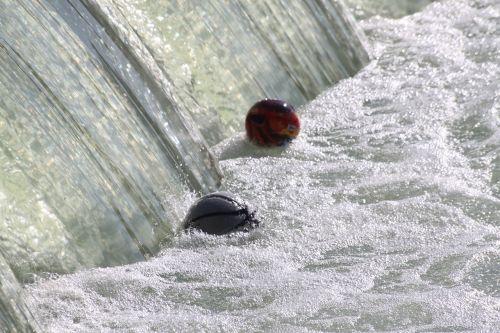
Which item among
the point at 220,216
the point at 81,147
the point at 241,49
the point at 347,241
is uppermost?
the point at 81,147

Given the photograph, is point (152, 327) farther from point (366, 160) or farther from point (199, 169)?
point (366, 160)

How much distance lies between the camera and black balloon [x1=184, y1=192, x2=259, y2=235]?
A: 16.2ft

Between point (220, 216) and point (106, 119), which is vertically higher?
point (106, 119)

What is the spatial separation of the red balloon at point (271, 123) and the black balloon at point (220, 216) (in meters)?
1.08

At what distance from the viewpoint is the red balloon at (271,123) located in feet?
19.8

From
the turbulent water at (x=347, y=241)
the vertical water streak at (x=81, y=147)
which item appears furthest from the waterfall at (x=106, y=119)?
the turbulent water at (x=347, y=241)

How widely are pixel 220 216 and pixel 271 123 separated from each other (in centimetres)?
122

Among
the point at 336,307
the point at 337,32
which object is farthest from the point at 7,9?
the point at 337,32

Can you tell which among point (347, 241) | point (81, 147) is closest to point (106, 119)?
point (81, 147)

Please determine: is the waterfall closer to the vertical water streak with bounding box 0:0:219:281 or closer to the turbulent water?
the vertical water streak with bounding box 0:0:219:281

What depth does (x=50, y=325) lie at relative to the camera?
13.4 ft

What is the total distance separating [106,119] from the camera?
521 centimetres

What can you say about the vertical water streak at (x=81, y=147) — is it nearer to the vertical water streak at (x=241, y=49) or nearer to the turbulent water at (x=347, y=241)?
the turbulent water at (x=347, y=241)

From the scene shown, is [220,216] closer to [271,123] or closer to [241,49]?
[271,123]
